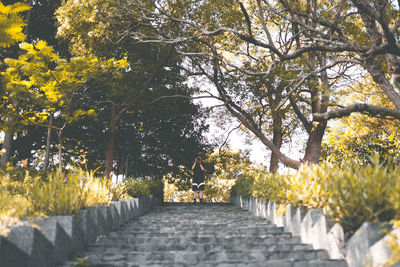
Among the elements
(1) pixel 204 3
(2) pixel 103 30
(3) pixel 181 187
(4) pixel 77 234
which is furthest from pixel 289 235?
(3) pixel 181 187

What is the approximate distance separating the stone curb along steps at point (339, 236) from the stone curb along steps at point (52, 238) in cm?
328

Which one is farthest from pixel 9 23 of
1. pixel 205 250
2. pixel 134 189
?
pixel 134 189

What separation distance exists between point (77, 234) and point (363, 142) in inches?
659

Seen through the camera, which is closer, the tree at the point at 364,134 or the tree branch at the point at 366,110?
the tree branch at the point at 366,110

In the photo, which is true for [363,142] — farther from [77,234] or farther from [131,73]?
[77,234]

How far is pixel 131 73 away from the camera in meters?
16.2

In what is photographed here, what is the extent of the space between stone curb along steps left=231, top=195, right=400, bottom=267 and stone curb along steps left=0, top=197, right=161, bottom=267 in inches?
129

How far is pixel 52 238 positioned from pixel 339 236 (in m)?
3.40

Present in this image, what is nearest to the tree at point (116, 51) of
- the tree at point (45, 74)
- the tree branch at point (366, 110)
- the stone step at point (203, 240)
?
the tree at point (45, 74)

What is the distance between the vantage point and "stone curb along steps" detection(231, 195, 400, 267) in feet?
10.2

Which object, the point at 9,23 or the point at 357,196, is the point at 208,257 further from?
the point at 9,23

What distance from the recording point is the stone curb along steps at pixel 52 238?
11.0ft

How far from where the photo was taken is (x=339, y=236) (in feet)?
12.8

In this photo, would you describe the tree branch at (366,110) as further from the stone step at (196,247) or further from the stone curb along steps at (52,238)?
the stone curb along steps at (52,238)
